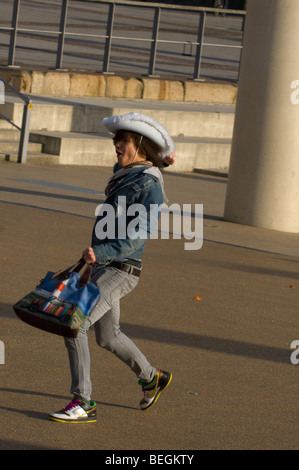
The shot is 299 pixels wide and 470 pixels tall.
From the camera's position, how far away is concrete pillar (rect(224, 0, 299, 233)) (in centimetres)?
1185

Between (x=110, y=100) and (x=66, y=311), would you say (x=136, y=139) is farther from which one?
(x=110, y=100)

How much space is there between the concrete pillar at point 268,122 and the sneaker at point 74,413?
712 centimetres

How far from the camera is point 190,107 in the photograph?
19.9 metres

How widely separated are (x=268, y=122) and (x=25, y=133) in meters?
4.40

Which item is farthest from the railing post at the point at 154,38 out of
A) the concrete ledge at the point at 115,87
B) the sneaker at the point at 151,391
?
the sneaker at the point at 151,391

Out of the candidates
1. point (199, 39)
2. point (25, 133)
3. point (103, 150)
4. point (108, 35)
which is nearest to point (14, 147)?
point (25, 133)

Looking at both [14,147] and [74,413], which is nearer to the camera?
[74,413]

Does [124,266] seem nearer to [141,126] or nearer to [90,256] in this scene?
[90,256]

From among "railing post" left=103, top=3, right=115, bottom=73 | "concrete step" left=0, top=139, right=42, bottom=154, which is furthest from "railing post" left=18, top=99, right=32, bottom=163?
"railing post" left=103, top=3, right=115, bottom=73

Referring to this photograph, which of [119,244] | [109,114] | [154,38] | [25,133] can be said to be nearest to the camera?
[119,244]

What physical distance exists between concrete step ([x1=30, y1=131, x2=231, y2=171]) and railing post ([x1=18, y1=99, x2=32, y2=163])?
894mm

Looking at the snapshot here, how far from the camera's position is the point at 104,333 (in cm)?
543

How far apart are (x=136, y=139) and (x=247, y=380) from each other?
181 cm

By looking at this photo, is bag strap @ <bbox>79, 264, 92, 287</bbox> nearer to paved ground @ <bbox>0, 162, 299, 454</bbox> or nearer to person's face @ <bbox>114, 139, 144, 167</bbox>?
person's face @ <bbox>114, 139, 144, 167</bbox>
